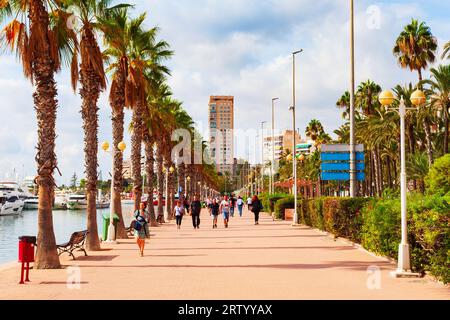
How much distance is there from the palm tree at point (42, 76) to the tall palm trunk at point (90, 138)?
4.55 metres

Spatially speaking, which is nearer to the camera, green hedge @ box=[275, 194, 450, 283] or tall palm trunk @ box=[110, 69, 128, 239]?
green hedge @ box=[275, 194, 450, 283]

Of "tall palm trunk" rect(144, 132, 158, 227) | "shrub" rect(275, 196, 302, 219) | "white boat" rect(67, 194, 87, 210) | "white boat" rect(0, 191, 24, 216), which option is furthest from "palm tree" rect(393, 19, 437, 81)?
"white boat" rect(67, 194, 87, 210)

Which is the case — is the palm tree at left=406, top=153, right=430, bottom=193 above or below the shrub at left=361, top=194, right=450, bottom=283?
above

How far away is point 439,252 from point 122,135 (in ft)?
57.7

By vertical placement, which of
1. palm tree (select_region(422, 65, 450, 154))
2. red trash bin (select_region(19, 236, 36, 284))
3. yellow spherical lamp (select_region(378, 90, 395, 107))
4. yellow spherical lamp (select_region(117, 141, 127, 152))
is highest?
palm tree (select_region(422, 65, 450, 154))

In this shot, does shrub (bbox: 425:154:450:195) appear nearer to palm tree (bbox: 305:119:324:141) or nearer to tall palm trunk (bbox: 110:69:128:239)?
tall palm trunk (bbox: 110:69:128:239)

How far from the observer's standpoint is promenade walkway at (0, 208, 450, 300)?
1073cm

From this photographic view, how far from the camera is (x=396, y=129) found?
58.9 meters

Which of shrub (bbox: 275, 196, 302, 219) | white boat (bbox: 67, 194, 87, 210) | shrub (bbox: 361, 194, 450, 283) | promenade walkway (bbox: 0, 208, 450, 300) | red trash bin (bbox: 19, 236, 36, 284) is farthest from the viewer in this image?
white boat (bbox: 67, 194, 87, 210)

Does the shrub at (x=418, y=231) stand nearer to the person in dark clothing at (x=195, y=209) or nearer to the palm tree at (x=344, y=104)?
the person in dark clothing at (x=195, y=209)

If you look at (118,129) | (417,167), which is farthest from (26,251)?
(417,167)

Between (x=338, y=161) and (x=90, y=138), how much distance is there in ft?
34.2

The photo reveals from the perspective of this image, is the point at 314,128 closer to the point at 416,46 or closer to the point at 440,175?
the point at 416,46

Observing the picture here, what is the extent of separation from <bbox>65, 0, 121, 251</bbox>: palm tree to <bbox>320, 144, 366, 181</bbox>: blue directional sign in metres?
9.60
